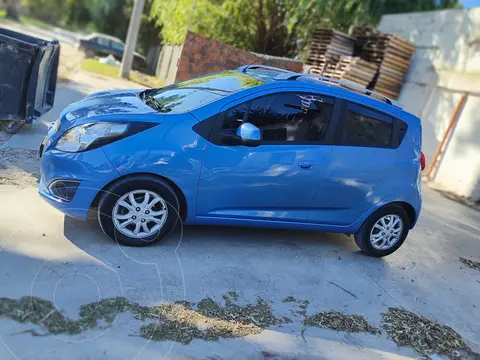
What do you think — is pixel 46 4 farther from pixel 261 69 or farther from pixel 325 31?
pixel 261 69

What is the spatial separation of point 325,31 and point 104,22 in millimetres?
30472

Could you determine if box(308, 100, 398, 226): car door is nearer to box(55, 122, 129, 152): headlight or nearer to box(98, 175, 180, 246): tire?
box(98, 175, 180, 246): tire

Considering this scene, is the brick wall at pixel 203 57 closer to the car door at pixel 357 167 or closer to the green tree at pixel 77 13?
the car door at pixel 357 167

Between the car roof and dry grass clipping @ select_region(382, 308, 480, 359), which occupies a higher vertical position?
the car roof

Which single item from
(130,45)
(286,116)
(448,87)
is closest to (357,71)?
(448,87)

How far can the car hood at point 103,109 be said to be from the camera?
430 cm

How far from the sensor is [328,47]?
1303cm

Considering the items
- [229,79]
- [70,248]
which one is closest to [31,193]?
[70,248]

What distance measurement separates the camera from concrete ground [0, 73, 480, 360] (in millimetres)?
3264

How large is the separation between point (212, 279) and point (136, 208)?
912mm

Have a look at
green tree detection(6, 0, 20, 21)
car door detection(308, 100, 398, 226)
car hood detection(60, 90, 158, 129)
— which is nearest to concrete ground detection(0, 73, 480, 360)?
car door detection(308, 100, 398, 226)

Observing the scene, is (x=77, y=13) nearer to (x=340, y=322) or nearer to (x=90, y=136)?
(x=90, y=136)

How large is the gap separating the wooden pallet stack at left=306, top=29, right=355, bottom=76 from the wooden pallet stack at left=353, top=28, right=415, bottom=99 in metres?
0.54

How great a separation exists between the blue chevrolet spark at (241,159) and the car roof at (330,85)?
0.6 inches
